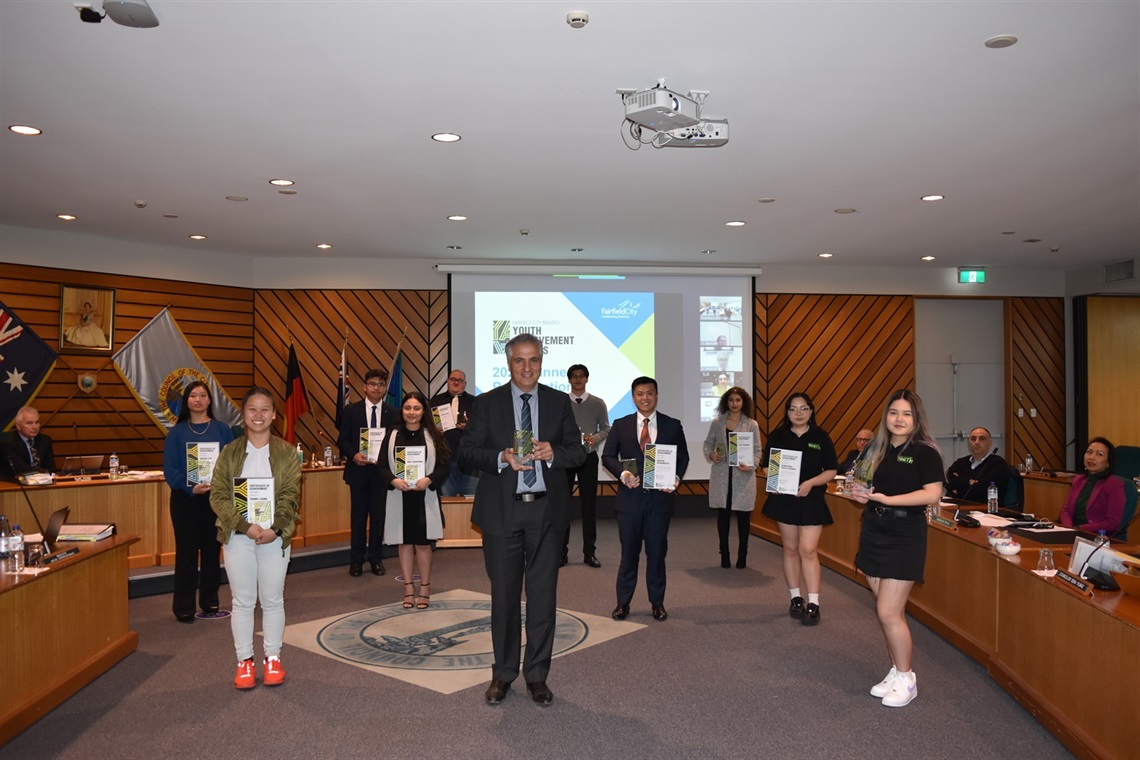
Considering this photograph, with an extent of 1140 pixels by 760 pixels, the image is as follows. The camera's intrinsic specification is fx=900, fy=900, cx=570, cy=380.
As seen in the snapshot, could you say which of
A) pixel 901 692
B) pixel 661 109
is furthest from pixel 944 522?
pixel 661 109

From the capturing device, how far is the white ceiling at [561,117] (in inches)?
161

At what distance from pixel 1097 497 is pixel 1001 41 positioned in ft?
12.0

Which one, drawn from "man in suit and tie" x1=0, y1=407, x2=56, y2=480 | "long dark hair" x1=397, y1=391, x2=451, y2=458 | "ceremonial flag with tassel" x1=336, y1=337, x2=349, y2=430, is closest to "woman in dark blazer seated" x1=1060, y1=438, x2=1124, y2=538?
"long dark hair" x1=397, y1=391, x2=451, y2=458

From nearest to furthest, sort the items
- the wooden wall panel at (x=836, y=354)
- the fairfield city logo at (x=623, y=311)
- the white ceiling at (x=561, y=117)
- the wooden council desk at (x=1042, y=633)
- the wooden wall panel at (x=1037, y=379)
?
the wooden council desk at (x=1042, y=633), the white ceiling at (x=561, y=117), the fairfield city logo at (x=623, y=311), the wooden wall panel at (x=836, y=354), the wooden wall panel at (x=1037, y=379)

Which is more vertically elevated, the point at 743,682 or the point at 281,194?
the point at 281,194

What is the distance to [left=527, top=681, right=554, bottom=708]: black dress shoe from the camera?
14.5ft

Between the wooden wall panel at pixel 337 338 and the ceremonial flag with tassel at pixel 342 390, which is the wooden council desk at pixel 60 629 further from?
the wooden wall panel at pixel 337 338

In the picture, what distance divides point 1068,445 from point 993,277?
100.0 inches

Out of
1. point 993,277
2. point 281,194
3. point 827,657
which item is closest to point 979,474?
point 827,657

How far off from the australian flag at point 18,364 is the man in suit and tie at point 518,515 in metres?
6.22

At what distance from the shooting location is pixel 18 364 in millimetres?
8617

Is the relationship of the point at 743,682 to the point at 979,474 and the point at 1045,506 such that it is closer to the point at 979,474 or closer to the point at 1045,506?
the point at 979,474

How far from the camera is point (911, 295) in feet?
39.7

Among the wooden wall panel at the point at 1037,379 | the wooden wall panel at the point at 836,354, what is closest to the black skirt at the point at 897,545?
the wooden wall panel at the point at 836,354
